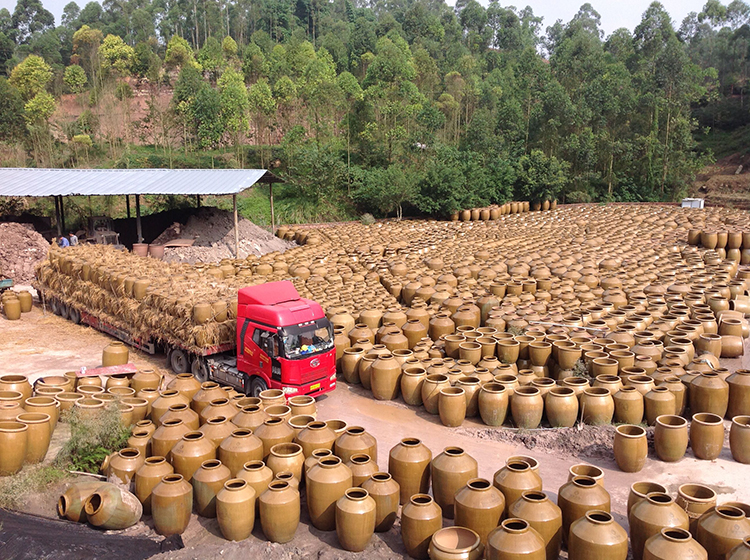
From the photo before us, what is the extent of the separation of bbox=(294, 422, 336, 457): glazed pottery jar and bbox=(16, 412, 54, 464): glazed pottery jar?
3.06m

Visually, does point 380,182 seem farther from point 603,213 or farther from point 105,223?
point 105,223

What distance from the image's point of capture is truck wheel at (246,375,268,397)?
9.57 meters

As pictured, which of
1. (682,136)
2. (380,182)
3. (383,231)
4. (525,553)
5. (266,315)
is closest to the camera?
(525,553)

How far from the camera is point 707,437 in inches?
302

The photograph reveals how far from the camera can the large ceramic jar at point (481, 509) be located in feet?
19.4

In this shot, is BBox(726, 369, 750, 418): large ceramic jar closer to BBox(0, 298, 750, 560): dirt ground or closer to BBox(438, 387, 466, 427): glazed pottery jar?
BBox(0, 298, 750, 560): dirt ground

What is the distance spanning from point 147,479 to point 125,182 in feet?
51.0

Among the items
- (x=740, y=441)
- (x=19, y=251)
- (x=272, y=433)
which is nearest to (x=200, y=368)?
(x=272, y=433)

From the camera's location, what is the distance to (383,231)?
79.8ft

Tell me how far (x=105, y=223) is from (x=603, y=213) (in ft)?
67.8

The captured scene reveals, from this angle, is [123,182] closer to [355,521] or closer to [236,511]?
[236,511]

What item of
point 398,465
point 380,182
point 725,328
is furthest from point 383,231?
point 398,465

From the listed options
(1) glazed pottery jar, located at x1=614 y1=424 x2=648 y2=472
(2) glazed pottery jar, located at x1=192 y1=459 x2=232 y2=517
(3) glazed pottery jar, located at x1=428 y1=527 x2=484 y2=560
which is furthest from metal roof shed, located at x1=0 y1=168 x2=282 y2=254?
(3) glazed pottery jar, located at x1=428 y1=527 x2=484 y2=560

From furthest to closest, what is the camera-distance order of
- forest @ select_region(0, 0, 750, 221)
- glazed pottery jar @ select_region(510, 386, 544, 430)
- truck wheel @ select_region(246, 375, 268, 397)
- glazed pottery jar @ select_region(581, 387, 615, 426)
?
1. forest @ select_region(0, 0, 750, 221)
2. truck wheel @ select_region(246, 375, 268, 397)
3. glazed pottery jar @ select_region(510, 386, 544, 430)
4. glazed pottery jar @ select_region(581, 387, 615, 426)
